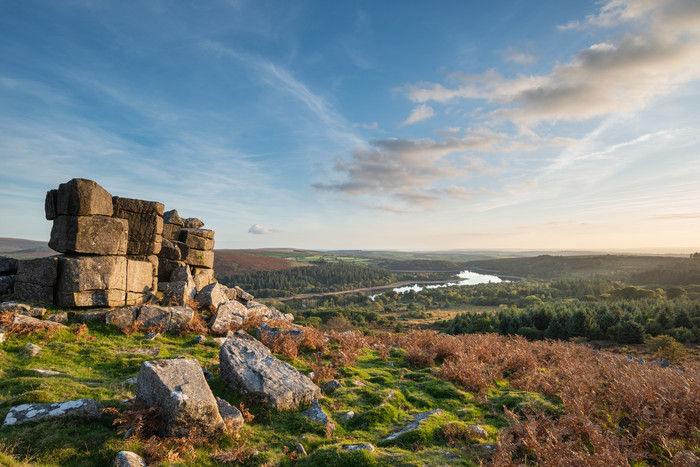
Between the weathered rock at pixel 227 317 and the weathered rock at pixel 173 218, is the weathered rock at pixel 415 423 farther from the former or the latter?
the weathered rock at pixel 173 218

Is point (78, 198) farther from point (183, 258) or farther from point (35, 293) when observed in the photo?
point (183, 258)

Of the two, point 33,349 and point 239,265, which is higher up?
point 33,349

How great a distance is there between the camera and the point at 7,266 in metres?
14.6

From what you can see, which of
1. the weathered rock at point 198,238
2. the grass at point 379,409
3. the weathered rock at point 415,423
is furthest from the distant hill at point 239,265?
the weathered rock at point 415,423

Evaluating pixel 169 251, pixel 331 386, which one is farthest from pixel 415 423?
pixel 169 251

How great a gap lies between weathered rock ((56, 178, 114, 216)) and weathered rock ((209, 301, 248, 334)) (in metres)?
6.75

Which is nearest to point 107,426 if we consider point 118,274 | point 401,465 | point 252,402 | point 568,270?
point 252,402

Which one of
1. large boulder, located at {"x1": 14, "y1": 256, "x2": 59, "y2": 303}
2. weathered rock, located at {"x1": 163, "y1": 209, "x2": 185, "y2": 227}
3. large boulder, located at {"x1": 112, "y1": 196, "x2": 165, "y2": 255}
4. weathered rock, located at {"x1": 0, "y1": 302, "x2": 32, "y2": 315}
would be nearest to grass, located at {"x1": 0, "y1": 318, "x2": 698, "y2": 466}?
weathered rock, located at {"x1": 0, "y1": 302, "x2": 32, "y2": 315}

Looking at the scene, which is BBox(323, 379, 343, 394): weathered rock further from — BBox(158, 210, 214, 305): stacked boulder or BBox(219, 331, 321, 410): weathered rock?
BBox(158, 210, 214, 305): stacked boulder

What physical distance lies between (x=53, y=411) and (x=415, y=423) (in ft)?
23.6

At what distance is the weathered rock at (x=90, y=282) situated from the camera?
13.0m

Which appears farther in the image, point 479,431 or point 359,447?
point 479,431

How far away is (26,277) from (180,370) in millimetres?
11459

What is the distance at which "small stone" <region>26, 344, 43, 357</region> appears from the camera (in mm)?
9281
